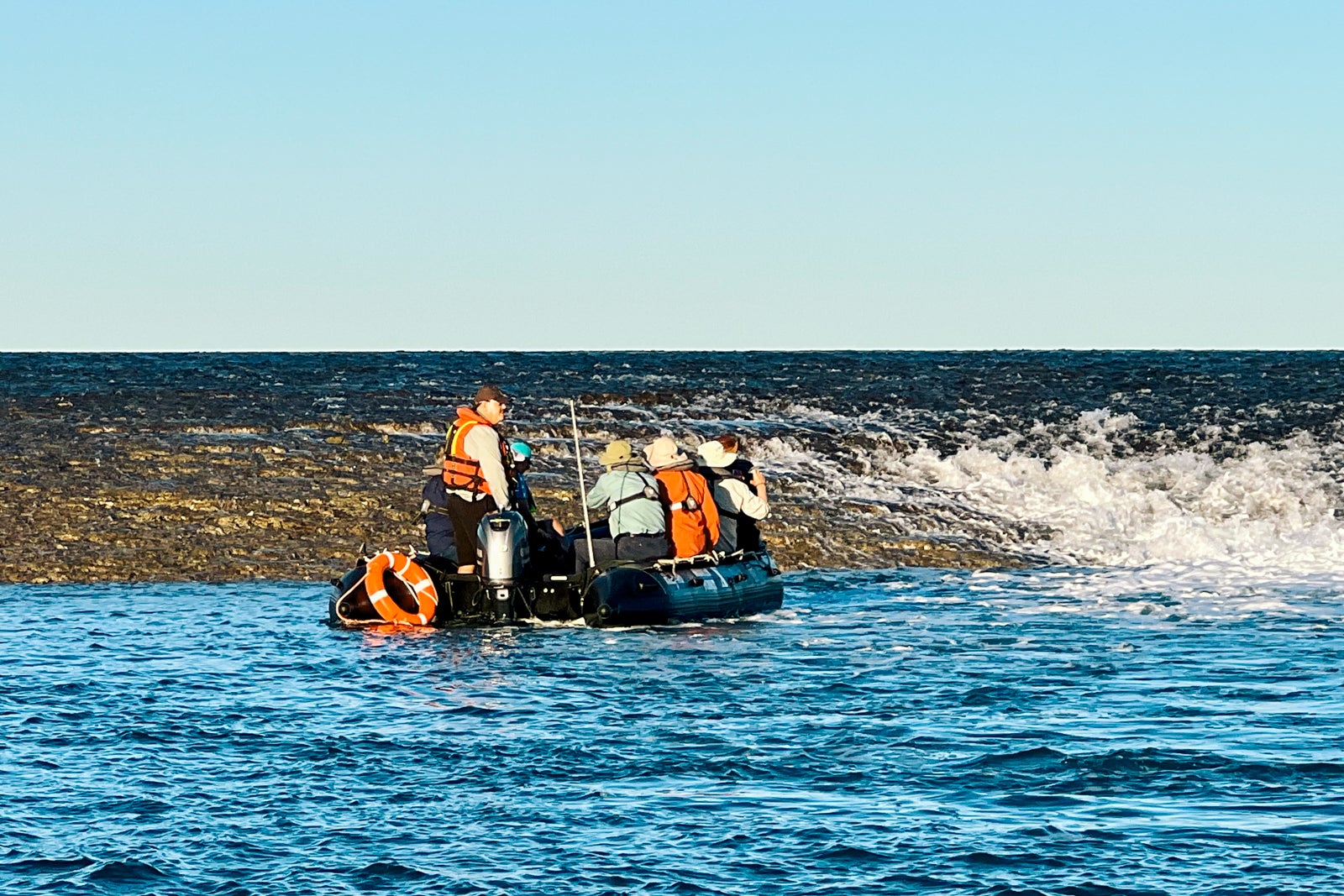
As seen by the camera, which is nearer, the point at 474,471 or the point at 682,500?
the point at 474,471

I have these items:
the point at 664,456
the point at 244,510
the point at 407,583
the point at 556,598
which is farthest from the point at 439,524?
the point at 244,510

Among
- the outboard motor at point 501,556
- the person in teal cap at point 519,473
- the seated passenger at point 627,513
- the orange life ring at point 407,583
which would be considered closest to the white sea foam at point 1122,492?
the seated passenger at point 627,513

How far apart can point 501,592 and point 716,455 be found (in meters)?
4.30

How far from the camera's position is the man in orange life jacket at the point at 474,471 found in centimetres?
2042

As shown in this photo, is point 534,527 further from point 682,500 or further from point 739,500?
point 739,500

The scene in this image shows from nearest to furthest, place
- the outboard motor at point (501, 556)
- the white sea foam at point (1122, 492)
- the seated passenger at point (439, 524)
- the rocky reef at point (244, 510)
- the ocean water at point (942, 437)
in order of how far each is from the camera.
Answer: the outboard motor at point (501, 556) < the seated passenger at point (439, 524) < the rocky reef at point (244, 510) < the white sea foam at point (1122, 492) < the ocean water at point (942, 437)

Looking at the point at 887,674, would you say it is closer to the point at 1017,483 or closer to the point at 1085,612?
the point at 1085,612

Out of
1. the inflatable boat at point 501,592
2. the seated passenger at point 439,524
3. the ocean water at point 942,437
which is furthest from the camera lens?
the ocean water at point 942,437

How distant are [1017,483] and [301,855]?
26.8 metres

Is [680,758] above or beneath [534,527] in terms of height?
beneath

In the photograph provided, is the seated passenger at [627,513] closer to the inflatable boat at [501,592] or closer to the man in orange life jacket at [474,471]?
the inflatable boat at [501,592]

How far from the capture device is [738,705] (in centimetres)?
1542

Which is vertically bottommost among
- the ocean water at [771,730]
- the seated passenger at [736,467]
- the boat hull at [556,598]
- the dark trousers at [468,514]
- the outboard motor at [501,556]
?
the ocean water at [771,730]

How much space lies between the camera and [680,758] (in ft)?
43.2
